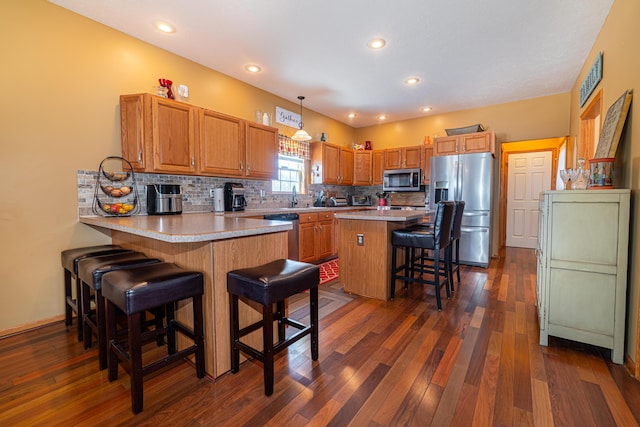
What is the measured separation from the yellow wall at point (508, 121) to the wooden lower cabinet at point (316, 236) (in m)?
2.64

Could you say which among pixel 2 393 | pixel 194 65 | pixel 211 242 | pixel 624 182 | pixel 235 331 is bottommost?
pixel 2 393

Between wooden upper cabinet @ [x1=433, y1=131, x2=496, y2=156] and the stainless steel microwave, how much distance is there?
627 millimetres

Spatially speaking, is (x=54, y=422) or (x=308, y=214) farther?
(x=308, y=214)

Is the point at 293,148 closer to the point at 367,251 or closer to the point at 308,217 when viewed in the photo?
the point at 308,217

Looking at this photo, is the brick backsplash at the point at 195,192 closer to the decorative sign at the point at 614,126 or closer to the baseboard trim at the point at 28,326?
the baseboard trim at the point at 28,326

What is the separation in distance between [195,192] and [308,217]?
1.63 m

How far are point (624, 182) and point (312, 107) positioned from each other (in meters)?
4.29

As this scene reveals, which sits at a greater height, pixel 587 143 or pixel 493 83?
pixel 493 83

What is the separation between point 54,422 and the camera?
1349mm

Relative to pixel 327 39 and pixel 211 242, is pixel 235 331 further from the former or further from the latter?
pixel 327 39

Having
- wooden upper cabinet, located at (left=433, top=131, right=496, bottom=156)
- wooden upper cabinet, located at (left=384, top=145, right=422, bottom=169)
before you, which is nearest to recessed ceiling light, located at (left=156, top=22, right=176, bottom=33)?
wooden upper cabinet, located at (left=433, top=131, right=496, bottom=156)

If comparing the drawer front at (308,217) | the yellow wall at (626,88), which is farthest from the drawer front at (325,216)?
the yellow wall at (626,88)

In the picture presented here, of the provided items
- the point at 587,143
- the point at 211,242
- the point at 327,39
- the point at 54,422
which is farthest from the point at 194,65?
the point at 587,143

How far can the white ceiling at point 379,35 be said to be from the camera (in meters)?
2.40
